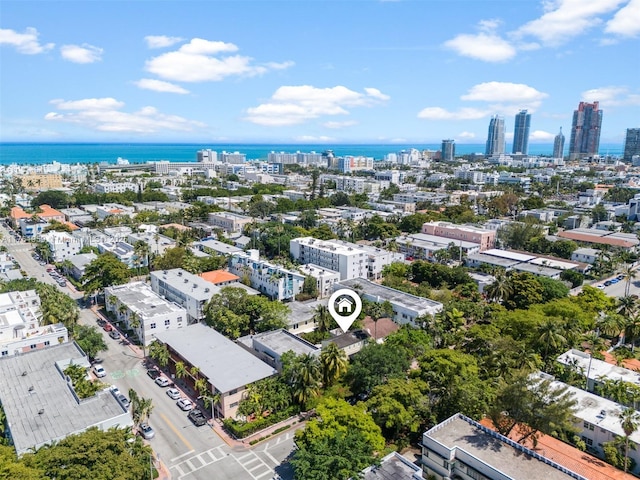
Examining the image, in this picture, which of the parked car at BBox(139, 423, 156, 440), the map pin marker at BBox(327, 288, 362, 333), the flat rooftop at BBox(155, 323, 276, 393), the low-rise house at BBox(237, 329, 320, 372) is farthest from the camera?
the map pin marker at BBox(327, 288, 362, 333)

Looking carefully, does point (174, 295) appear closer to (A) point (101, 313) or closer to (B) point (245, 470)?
(A) point (101, 313)

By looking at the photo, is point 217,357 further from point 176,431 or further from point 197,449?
point 197,449

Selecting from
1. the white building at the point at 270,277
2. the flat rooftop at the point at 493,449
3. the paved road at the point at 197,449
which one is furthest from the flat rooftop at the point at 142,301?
the flat rooftop at the point at 493,449

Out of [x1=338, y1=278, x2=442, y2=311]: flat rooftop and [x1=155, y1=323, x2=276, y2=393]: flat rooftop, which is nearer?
[x1=155, y1=323, x2=276, y2=393]: flat rooftop

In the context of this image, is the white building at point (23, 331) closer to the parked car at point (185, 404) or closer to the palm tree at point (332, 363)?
the parked car at point (185, 404)

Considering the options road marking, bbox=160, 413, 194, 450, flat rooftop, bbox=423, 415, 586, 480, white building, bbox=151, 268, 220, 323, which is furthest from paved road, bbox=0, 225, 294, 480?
white building, bbox=151, 268, 220, 323

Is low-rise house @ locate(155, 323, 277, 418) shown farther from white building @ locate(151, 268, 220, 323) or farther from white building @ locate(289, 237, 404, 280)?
white building @ locate(289, 237, 404, 280)

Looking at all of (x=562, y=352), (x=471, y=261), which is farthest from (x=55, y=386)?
(x=471, y=261)

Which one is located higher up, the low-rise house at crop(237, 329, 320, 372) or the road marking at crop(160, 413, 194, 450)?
the low-rise house at crop(237, 329, 320, 372)
